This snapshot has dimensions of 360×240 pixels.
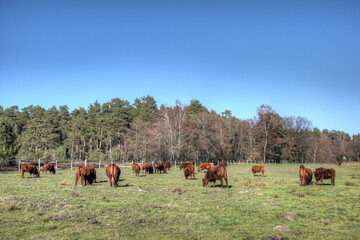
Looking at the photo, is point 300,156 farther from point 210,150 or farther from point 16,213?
point 16,213

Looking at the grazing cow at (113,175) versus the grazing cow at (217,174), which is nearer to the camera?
the grazing cow at (113,175)

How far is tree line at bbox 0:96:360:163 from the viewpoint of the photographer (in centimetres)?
6331

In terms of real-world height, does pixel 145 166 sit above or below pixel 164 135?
below

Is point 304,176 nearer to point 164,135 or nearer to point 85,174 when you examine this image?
point 85,174

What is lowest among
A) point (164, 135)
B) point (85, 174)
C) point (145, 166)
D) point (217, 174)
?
point (145, 166)

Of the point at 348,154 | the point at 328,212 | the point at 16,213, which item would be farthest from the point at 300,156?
the point at 16,213

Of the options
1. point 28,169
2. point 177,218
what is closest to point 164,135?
point 28,169

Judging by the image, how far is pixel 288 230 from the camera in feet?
27.7

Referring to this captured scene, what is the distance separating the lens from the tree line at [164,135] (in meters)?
63.3

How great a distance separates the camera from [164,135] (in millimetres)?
58094

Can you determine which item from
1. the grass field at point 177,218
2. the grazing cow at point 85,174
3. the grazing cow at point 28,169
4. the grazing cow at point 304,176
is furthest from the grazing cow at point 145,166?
the grass field at point 177,218

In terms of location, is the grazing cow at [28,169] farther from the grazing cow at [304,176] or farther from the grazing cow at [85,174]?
the grazing cow at [304,176]

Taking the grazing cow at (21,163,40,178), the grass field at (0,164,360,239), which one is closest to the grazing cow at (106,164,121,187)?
the grass field at (0,164,360,239)

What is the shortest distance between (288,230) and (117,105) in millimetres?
82181
